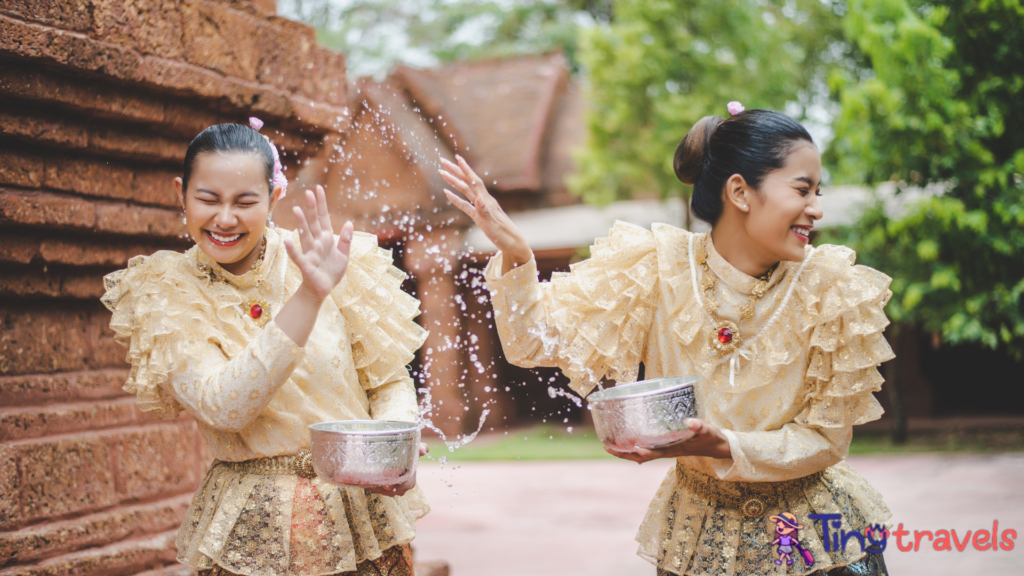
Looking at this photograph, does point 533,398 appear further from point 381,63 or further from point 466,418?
point 381,63

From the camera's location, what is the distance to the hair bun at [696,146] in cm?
242

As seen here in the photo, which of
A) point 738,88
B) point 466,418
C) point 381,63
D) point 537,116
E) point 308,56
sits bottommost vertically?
point 466,418

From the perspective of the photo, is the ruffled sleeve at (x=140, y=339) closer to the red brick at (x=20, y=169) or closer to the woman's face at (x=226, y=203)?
the woman's face at (x=226, y=203)

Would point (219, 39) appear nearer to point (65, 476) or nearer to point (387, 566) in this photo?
point (65, 476)

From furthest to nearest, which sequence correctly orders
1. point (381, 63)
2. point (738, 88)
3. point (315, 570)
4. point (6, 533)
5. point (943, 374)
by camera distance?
point (381, 63)
point (943, 374)
point (738, 88)
point (6, 533)
point (315, 570)

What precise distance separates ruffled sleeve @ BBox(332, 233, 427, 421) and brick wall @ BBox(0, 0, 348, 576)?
3.32ft

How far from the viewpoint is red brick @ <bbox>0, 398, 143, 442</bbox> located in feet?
8.79

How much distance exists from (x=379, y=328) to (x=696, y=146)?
Result: 0.97 metres

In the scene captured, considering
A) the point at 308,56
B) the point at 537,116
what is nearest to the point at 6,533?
the point at 308,56

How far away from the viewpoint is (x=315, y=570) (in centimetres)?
210

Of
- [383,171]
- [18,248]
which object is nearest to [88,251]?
[18,248]

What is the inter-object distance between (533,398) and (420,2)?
452 inches

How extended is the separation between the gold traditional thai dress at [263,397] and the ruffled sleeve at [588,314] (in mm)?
300

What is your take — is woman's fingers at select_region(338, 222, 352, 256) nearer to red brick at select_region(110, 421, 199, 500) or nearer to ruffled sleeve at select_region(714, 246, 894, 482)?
ruffled sleeve at select_region(714, 246, 894, 482)
